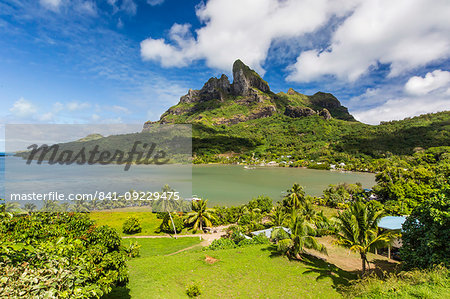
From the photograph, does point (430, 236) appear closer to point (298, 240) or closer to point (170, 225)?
point (298, 240)

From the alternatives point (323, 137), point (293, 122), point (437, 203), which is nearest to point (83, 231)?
point (437, 203)

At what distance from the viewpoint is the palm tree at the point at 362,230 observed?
1278 centimetres

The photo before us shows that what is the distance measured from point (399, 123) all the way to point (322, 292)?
643 ft

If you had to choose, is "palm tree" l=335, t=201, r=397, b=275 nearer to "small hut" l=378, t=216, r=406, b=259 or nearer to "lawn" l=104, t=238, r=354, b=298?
"lawn" l=104, t=238, r=354, b=298

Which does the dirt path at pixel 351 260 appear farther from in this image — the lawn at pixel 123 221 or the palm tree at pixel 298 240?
the lawn at pixel 123 221

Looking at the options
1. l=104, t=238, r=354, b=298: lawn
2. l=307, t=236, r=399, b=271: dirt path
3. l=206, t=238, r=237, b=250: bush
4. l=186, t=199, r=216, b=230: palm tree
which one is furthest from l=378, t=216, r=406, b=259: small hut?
l=186, t=199, r=216, b=230: palm tree

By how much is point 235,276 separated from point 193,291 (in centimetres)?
354

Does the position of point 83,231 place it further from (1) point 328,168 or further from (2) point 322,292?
(1) point 328,168

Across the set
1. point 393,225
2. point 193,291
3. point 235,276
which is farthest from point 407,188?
point 193,291

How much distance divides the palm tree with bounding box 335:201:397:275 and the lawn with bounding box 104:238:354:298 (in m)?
2.97

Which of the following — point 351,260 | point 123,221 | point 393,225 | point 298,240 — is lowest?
point 123,221

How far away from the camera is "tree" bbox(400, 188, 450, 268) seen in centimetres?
1062

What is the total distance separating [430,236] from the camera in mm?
11031

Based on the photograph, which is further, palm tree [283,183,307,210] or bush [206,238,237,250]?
palm tree [283,183,307,210]
